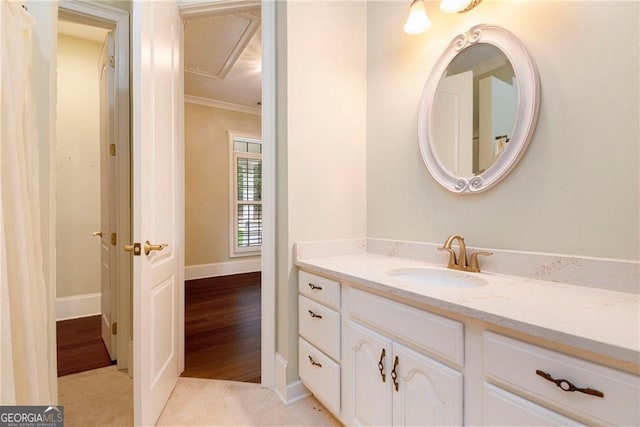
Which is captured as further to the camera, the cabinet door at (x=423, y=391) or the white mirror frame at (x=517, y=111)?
the white mirror frame at (x=517, y=111)

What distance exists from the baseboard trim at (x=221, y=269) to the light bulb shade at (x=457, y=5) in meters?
4.28

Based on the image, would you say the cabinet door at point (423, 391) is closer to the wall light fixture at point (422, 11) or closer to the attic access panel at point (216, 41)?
the wall light fixture at point (422, 11)

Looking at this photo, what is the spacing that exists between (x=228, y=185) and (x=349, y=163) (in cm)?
328

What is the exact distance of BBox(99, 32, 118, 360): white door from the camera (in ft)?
6.52

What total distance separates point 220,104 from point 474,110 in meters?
4.07

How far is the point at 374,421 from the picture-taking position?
3.80 feet

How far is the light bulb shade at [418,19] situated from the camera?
1465mm

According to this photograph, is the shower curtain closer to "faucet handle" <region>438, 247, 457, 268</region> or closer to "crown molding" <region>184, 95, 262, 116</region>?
"faucet handle" <region>438, 247, 457, 268</region>

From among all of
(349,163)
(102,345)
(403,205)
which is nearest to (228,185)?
(102,345)

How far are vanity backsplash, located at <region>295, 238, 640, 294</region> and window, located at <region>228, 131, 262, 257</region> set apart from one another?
133 inches

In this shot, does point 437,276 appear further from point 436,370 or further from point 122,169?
point 122,169

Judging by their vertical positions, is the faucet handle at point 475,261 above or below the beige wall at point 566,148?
below

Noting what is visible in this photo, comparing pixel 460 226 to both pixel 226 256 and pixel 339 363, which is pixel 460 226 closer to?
pixel 339 363

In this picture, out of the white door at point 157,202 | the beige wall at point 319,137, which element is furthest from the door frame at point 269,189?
the white door at point 157,202
